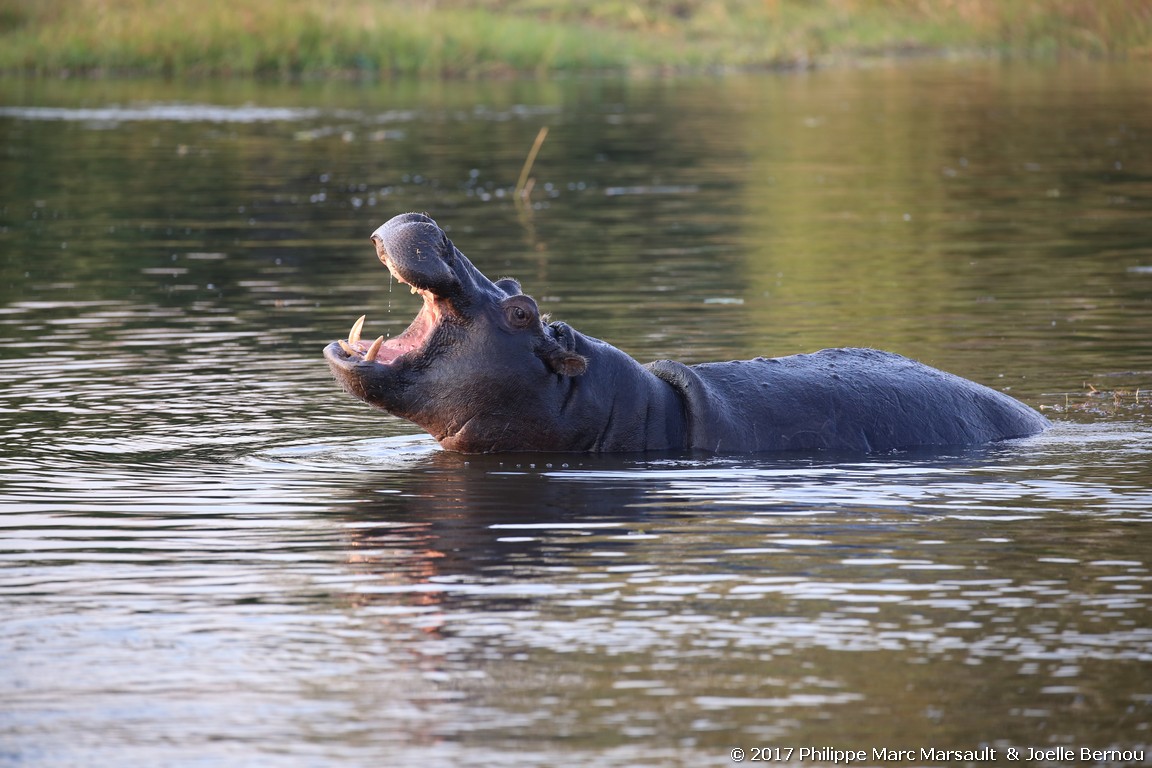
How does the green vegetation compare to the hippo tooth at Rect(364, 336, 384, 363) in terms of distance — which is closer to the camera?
the hippo tooth at Rect(364, 336, 384, 363)

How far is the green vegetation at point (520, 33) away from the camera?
39812mm

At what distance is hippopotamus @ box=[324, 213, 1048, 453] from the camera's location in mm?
8555

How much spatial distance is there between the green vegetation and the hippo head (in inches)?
1261

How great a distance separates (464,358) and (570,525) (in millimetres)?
1101

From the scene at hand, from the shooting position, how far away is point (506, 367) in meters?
8.67

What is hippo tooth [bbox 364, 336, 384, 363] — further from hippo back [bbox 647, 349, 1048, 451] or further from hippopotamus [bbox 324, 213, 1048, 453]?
hippo back [bbox 647, 349, 1048, 451]

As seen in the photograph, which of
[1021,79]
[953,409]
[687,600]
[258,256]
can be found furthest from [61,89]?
[687,600]

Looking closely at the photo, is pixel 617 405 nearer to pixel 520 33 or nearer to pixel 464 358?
pixel 464 358

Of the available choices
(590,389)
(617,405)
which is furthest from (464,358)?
(617,405)

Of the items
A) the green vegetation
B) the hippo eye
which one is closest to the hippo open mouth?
the hippo eye

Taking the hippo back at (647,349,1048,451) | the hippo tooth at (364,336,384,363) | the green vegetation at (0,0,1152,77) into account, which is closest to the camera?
the hippo tooth at (364,336,384,363)

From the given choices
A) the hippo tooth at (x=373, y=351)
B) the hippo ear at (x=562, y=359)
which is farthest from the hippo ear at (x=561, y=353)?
the hippo tooth at (x=373, y=351)

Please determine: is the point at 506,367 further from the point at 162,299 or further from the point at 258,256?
the point at 258,256

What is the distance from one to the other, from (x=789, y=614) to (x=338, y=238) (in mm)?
13304
